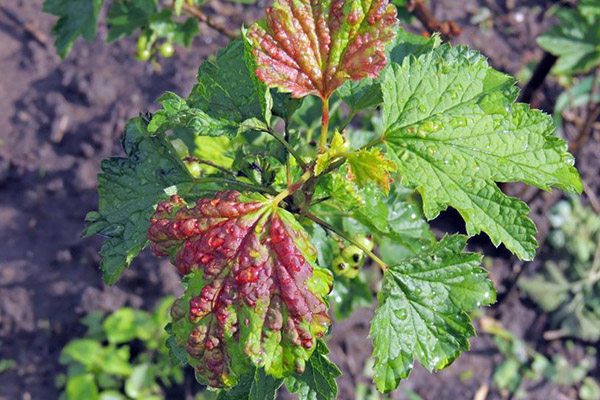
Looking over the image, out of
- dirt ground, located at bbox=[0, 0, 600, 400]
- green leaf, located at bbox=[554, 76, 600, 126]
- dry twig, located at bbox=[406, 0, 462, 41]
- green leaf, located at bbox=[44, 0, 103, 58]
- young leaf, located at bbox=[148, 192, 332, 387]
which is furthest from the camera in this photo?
green leaf, located at bbox=[554, 76, 600, 126]

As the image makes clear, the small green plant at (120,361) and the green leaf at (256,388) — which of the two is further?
the small green plant at (120,361)

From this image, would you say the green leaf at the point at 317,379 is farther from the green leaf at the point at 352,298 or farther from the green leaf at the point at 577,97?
the green leaf at the point at 577,97

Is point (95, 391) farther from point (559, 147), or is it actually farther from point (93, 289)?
point (559, 147)

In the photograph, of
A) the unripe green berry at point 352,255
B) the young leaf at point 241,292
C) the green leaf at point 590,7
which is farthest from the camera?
the green leaf at point 590,7

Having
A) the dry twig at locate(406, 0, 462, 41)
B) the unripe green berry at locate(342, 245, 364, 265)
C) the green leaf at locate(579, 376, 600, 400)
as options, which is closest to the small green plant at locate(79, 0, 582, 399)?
the unripe green berry at locate(342, 245, 364, 265)

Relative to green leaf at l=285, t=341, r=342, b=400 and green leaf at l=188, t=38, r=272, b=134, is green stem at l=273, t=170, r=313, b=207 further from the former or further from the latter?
green leaf at l=285, t=341, r=342, b=400

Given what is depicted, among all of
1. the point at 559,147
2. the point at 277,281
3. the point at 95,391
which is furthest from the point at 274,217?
the point at 95,391

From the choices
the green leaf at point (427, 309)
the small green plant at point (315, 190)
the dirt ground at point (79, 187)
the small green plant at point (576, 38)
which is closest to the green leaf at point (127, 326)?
the dirt ground at point (79, 187)
